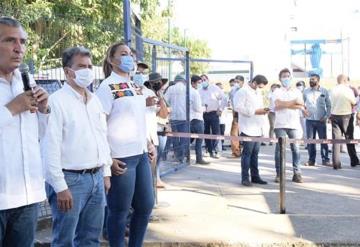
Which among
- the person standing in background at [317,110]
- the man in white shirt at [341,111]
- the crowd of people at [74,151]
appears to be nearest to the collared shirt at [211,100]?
the person standing in background at [317,110]

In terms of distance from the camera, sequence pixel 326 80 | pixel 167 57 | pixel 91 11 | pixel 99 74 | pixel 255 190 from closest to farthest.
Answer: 1. pixel 99 74
2. pixel 255 190
3. pixel 167 57
4. pixel 91 11
5. pixel 326 80

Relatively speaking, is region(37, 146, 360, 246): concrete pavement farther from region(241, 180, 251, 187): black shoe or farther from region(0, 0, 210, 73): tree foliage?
region(0, 0, 210, 73): tree foliage

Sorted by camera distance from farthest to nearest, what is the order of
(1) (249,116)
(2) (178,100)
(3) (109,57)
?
1. (2) (178,100)
2. (1) (249,116)
3. (3) (109,57)

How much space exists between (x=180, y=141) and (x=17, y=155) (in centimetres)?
801

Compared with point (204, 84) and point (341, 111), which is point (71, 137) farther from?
point (204, 84)

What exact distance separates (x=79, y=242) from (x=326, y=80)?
115ft

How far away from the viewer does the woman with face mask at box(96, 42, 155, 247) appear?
434 cm

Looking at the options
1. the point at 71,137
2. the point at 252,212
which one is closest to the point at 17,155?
the point at 71,137

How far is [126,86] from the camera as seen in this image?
443 cm

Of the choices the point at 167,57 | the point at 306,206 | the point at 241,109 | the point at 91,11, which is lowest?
the point at 306,206

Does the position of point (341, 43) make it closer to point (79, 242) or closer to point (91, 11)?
point (91, 11)

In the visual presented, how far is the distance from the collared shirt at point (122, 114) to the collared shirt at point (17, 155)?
4.33 feet

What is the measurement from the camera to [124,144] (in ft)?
14.4

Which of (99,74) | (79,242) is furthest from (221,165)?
(79,242)
